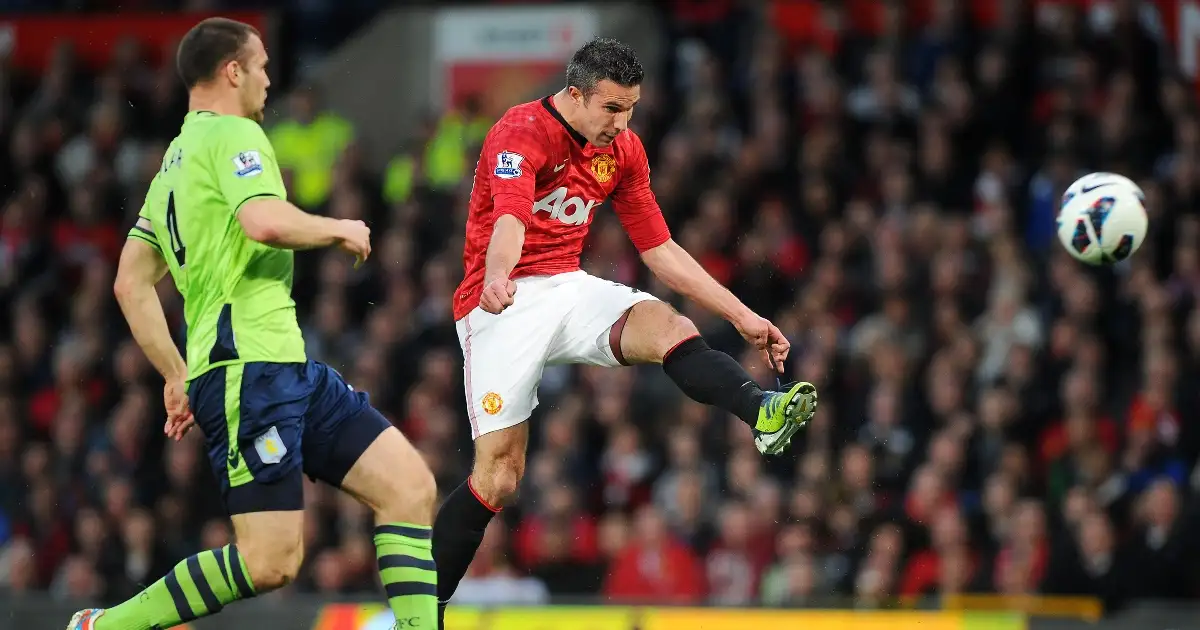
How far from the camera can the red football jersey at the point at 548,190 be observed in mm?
6684

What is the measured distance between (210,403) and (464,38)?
1030cm

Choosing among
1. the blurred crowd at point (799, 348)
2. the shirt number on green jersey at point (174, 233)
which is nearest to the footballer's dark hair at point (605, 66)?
the shirt number on green jersey at point (174, 233)

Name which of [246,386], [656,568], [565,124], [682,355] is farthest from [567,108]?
[656,568]

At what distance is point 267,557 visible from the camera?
19.7ft

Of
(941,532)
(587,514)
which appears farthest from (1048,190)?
(587,514)

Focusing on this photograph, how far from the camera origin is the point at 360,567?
462 inches

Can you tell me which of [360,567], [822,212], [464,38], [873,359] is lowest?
[360,567]

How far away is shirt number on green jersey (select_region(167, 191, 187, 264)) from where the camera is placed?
621 cm

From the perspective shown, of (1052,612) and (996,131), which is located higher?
(996,131)

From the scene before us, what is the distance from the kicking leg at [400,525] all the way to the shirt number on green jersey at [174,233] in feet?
3.14

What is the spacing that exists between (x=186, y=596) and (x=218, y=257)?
3.94ft

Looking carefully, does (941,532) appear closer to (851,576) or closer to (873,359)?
(851,576)

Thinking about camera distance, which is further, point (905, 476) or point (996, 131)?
point (996, 131)

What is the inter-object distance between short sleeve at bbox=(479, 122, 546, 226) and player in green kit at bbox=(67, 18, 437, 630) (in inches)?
33.8
